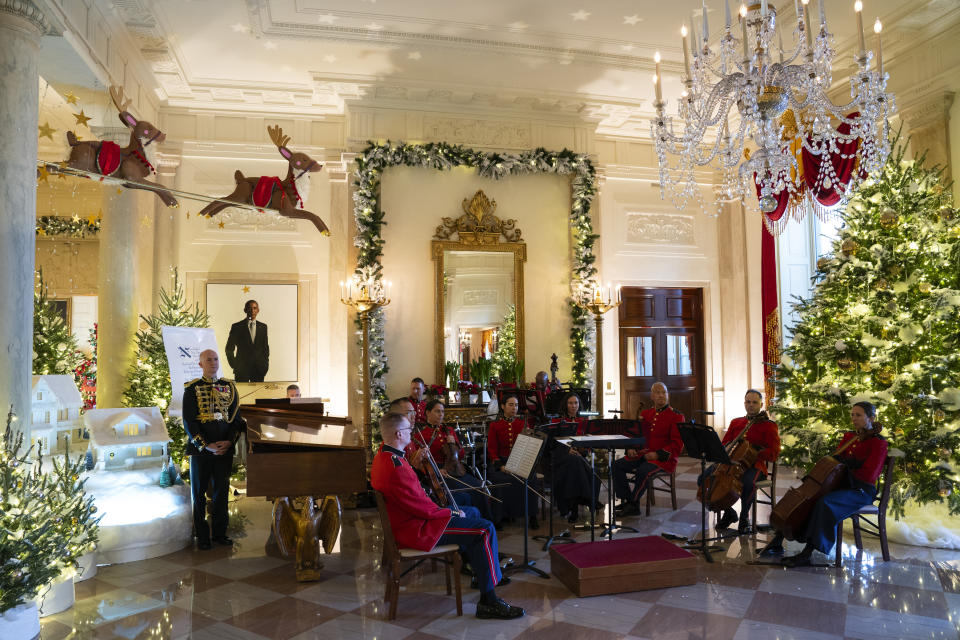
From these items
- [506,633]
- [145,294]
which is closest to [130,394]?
[145,294]

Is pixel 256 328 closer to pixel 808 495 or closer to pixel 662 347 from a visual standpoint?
pixel 662 347

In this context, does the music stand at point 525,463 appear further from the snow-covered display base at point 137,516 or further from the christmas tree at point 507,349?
the christmas tree at point 507,349

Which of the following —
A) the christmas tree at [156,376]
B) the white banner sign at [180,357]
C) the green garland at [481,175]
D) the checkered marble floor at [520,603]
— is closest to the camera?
the checkered marble floor at [520,603]

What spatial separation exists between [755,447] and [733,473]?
41cm

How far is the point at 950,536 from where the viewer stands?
5.60 m

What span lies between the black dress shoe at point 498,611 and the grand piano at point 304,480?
3.95ft

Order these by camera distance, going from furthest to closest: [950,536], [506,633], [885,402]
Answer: [885,402] → [950,536] → [506,633]

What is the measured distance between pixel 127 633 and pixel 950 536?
20.5 ft

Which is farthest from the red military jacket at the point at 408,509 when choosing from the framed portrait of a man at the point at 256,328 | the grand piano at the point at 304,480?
the framed portrait of a man at the point at 256,328

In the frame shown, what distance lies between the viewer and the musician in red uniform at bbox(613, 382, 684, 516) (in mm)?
6820

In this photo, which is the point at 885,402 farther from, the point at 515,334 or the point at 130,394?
the point at 130,394

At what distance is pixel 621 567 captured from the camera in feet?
15.1

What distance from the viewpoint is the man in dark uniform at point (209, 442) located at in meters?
5.84

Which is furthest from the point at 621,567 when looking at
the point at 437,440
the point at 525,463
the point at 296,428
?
the point at 296,428
